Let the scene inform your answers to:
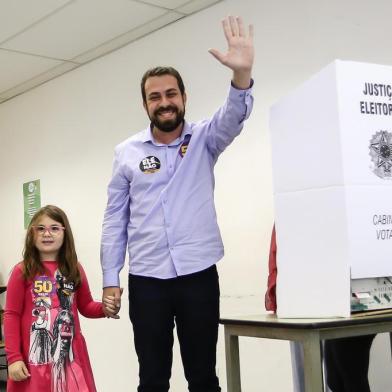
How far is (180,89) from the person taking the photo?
1.92 meters

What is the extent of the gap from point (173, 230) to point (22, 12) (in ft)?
6.32

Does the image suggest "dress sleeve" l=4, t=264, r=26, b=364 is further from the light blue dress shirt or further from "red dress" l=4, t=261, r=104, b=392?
the light blue dress shirt

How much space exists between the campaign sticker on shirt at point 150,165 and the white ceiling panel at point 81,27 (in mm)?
1519

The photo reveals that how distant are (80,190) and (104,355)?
1083mm

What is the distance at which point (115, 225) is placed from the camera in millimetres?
1967

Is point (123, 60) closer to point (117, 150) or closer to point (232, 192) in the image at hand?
point (232, 192)

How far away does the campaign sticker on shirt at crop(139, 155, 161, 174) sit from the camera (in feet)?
6.15

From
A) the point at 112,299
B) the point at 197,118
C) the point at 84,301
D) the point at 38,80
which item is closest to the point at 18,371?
the point at 84,301

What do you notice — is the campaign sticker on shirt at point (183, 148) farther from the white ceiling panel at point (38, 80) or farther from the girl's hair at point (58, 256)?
the white ceiling panel at point (38, 80)

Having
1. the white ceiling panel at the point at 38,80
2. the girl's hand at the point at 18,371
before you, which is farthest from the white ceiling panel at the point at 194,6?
Answer: the girl's hand at the point at 18,371

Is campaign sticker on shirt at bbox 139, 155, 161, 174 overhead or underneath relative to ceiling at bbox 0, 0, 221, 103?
underneath

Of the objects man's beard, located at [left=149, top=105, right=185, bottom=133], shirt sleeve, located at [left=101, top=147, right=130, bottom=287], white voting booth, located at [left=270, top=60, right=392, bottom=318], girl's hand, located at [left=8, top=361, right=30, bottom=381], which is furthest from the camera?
girl's hand, located at [left=8, top=361, right=30, bottom=381]

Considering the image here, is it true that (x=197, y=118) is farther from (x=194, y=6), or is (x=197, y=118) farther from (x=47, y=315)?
(x=47, y=315)

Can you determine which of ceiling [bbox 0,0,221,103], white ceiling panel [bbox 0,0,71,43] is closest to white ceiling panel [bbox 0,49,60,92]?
ceiling [bbox 0,0,221,103]
